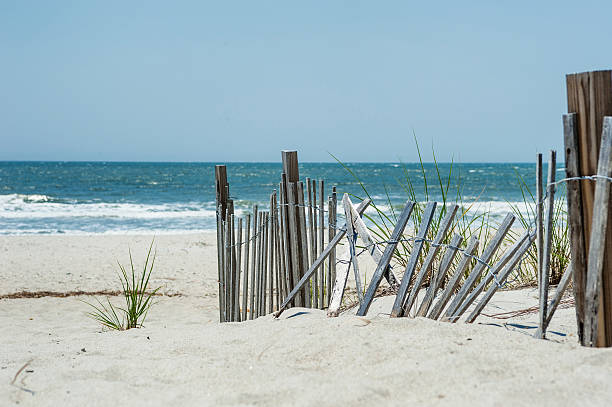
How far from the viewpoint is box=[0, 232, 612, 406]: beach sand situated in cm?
187

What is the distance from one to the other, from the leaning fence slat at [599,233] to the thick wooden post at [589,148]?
0.07 feet

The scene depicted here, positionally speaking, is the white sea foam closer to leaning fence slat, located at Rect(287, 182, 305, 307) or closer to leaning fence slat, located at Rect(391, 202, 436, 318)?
leaning fence slat, located at Rect(287, 182, 305, 307)

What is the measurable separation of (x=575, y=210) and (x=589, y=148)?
0.79 feet

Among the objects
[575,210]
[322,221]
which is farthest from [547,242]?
[322,221]

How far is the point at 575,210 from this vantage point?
6.88ft

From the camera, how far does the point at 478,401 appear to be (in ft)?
5.80

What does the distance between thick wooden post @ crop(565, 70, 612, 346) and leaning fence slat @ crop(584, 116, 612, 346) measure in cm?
2

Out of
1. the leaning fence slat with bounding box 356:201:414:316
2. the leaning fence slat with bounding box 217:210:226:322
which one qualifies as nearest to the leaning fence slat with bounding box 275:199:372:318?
the leaning fence slat with bounding box 356:201:414:316

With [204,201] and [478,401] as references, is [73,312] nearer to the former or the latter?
[478,401]

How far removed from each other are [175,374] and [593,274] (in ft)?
5.58

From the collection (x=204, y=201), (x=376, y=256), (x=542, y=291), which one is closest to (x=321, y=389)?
(x=542, y=291)

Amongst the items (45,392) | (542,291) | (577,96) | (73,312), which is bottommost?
(73,312)

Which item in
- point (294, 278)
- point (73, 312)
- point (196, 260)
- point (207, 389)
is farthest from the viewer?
point (196, 260)

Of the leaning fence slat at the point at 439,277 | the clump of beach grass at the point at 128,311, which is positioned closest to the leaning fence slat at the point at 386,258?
the leaning fence slat at the point at 439,277
